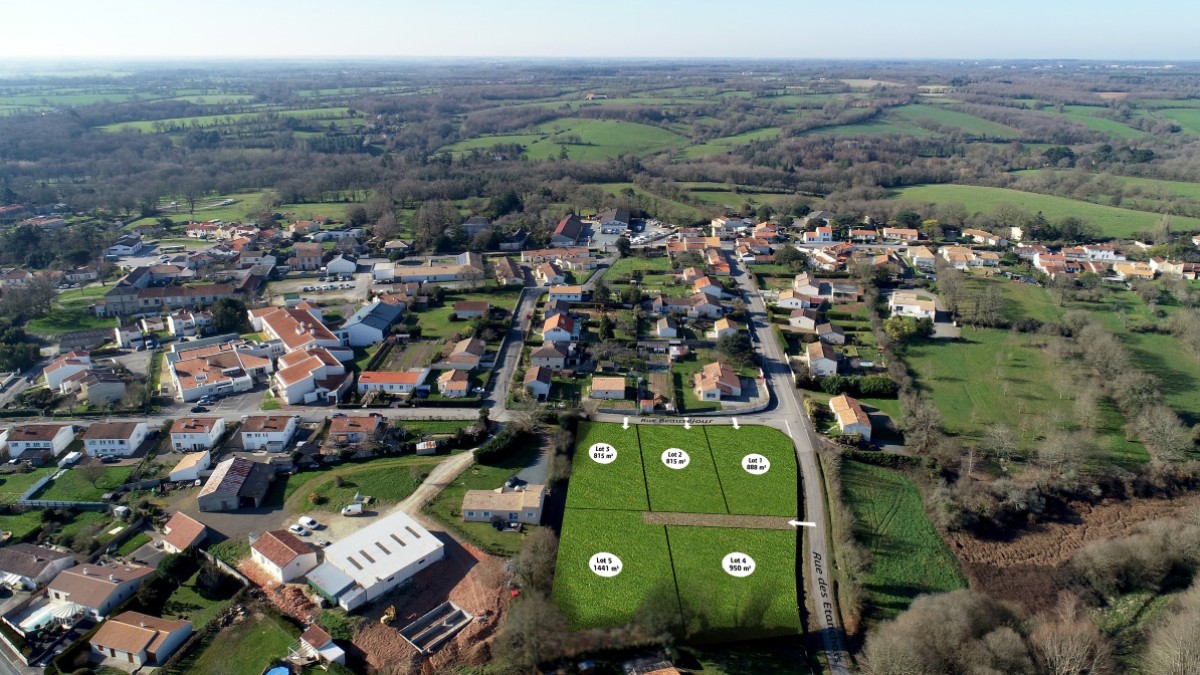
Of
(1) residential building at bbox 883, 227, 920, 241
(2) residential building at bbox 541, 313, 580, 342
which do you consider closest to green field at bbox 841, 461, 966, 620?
(2) residential building at bbox 541, 313, 580, 342

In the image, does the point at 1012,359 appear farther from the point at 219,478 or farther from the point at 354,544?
the point at 219,478

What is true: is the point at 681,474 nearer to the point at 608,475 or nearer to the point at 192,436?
the point at 608,475

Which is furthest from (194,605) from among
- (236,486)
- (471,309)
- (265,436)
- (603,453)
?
(471,309)

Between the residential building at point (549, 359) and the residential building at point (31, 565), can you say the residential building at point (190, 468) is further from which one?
the residential building at point (549, 359)

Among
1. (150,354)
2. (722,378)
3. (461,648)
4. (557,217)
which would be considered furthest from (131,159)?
(461,648)

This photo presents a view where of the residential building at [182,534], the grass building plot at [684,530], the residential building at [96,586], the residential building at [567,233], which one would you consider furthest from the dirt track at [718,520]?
the residential building at [567,233]
